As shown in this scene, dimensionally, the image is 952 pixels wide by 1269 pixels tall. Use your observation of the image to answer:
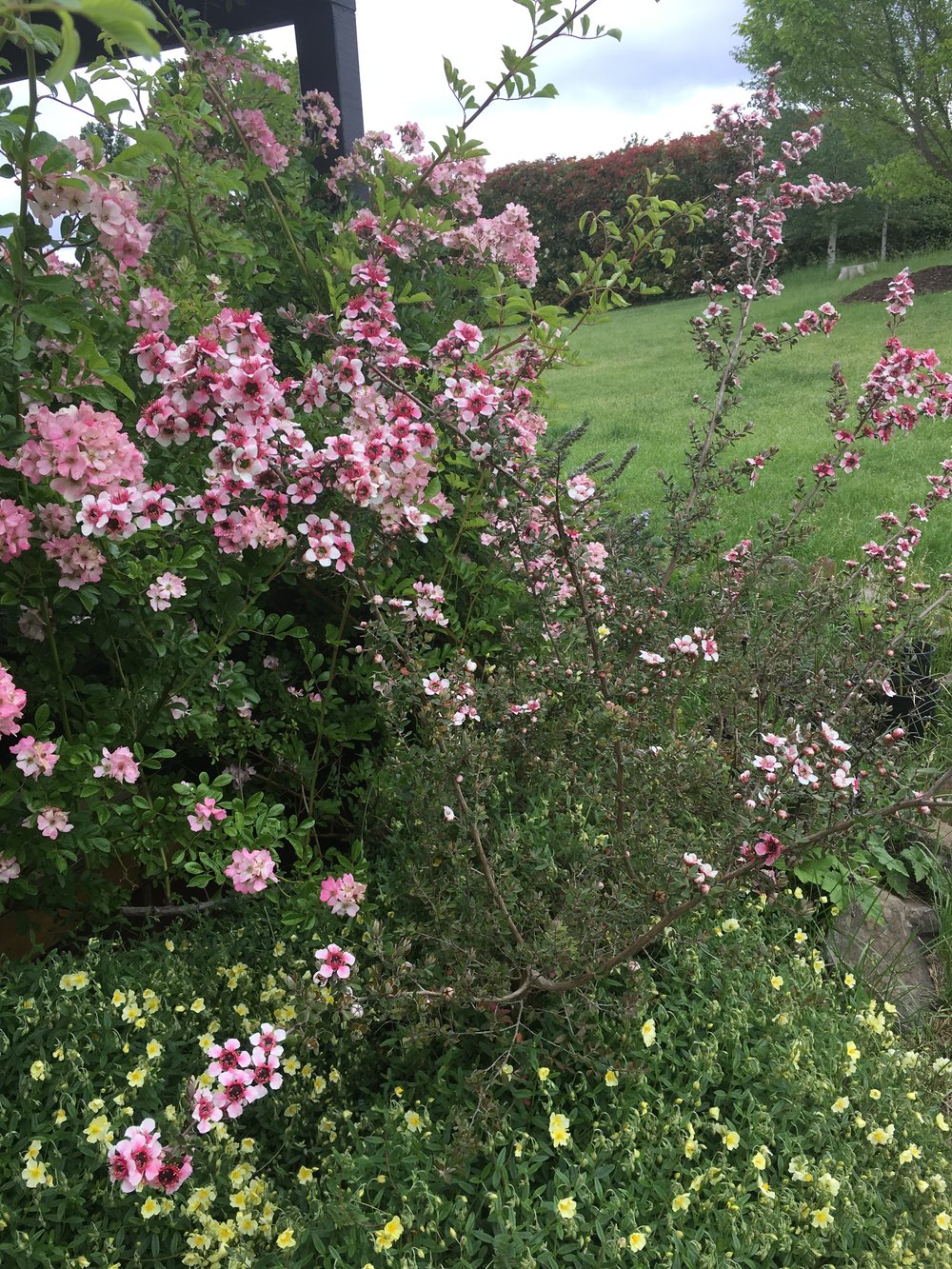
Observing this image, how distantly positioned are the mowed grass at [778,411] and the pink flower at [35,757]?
1995mm

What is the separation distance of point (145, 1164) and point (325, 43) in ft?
15.9

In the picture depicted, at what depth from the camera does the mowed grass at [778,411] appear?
5.71m

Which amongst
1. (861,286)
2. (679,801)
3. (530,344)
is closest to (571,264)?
(861,286)

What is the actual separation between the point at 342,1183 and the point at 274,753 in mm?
1298

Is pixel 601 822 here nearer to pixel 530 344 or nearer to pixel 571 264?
pixel 530 344

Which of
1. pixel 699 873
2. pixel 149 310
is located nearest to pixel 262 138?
pixel 149 310

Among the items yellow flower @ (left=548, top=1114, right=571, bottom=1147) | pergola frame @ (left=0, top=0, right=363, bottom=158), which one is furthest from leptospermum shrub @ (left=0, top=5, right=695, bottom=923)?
pergola frame @ (left=0, top=0, right=363, bottom=158)

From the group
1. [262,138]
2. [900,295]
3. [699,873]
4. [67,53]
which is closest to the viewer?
[67,53]

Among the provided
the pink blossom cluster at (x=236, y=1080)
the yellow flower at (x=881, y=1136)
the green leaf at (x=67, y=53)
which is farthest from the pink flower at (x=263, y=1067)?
the green leaf at (x=67, y=53)

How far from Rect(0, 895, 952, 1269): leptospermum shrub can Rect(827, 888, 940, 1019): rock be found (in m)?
0.36

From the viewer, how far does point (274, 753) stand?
2.89 metres

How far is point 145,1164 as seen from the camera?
5.37 ft

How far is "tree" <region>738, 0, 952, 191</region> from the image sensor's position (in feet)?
43.1

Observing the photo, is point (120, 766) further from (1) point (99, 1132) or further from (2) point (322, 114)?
(2) point (322, 114)
